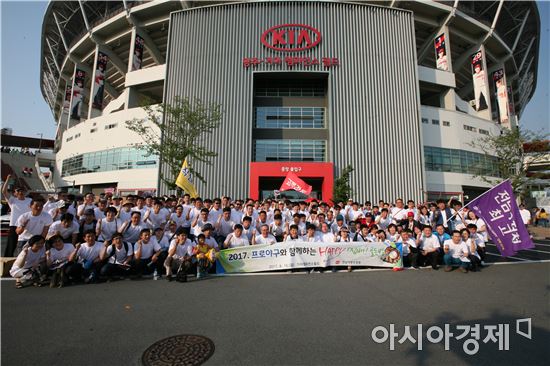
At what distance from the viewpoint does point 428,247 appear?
7.04 meters

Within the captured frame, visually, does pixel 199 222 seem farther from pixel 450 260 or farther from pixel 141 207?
pixel 450 260

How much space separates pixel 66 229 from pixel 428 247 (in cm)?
885

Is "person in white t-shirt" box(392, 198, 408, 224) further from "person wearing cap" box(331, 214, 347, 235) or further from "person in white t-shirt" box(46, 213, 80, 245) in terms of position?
"person in white t-shirt" box(46, 213, 80, 245)

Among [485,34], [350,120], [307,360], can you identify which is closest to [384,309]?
[307,360]

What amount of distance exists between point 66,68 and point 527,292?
49.5 metres

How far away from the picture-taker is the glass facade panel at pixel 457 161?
79.2 ft

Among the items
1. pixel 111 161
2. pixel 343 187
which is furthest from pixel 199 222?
pixel 111 161

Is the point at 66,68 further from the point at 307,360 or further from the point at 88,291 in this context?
the point at 307,360

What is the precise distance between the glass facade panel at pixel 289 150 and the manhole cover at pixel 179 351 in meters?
19.7

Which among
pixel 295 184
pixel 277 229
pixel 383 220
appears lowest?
pixel 277 229

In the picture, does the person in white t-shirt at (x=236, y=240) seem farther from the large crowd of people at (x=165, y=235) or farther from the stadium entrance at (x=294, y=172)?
the stadium entrance at (x=294, y=172)

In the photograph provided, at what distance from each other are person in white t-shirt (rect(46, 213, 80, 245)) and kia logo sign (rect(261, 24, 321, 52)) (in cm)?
2102

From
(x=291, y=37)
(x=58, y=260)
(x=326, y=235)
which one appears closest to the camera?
(x=58, y=260)

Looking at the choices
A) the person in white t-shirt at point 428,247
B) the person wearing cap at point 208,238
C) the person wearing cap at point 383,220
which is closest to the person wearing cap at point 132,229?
the person wearing cap at point 208,238
